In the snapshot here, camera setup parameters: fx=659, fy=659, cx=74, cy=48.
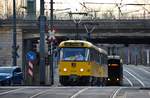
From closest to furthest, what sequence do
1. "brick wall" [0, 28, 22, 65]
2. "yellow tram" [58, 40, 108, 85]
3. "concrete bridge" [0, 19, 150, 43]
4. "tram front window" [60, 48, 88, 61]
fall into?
"tram front window" [60, 48, 88, 61]
"yellow tram" [58, 40, 108, 85]
"brick wall" [0, 28, 22, 65]
"concrete bridge" [0, 19, 150, 43]

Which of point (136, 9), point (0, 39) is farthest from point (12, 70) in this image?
point (136, 9)

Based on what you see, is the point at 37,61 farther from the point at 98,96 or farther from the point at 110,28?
the point at 110,28

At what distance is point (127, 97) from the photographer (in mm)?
27547

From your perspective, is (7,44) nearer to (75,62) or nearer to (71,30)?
(71,30)

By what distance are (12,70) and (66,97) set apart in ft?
65.0

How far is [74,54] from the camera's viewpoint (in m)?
45.5

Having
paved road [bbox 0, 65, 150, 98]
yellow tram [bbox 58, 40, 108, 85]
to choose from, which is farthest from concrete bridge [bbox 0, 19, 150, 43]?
paved road [bbox 0, 65, 150, 98]

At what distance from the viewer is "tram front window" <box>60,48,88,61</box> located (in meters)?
45.2

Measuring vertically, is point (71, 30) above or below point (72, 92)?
above

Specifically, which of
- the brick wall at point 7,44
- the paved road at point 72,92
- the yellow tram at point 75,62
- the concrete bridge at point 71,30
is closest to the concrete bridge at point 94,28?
the concrete bridge at point 71,30

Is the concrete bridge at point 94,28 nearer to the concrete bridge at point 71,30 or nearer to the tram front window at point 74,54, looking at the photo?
the concrete bridge at point 71,30

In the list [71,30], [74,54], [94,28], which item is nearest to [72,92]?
[74,54]

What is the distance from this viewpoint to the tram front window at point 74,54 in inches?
1780

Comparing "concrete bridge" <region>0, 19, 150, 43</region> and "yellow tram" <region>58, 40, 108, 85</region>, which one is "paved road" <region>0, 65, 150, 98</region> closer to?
"yellow tram" <region>58, 40, 108, 85</region>
